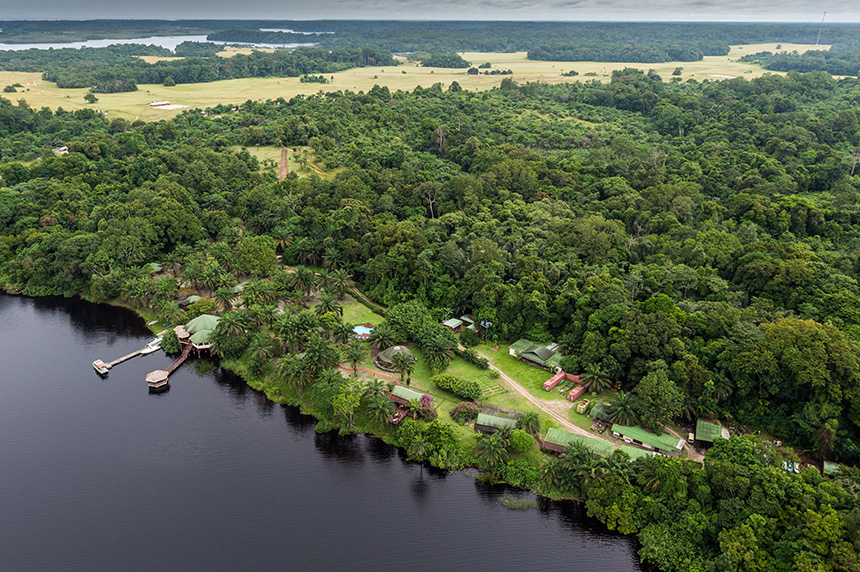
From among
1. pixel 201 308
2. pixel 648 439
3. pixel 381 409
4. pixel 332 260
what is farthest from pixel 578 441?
pixel 201 308

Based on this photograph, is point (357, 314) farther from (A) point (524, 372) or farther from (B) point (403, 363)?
(A) point (524, 372)

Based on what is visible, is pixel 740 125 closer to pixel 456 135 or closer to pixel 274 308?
pixel 456 135

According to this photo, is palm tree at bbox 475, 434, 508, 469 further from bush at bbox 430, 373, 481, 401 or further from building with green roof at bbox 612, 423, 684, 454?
building with green roof at bbox 612, 423, 684, 454

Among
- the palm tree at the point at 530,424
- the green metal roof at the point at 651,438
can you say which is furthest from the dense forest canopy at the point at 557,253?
the palm tree at the point at 530,424

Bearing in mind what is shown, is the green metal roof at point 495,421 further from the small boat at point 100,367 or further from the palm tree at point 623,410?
the small boat at point 100,367

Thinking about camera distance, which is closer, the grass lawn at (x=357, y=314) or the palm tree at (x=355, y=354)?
the palm tree at (x=355, y=354)

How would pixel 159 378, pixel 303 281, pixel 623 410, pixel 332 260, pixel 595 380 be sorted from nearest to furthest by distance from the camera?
pixel 623 410 < pixel 595 380 < pixel 159 378 < pixel 303 281 < pixel 332 260
